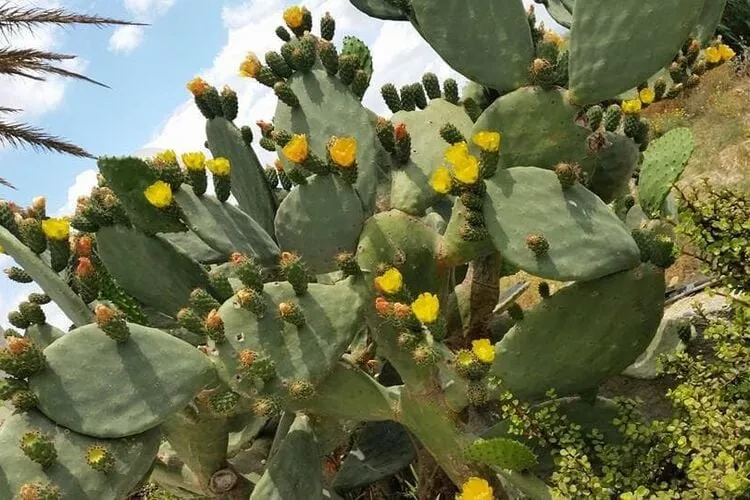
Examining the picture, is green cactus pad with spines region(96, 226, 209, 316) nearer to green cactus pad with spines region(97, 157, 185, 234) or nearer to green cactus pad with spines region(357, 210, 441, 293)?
green cactus pad with spines region(97, 157, 185, 234)

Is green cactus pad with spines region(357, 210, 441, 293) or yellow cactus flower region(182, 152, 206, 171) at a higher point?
yellow cactus flower region(182, 152, 206, 171)

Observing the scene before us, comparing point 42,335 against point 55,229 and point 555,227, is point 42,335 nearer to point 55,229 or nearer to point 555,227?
point 55,229

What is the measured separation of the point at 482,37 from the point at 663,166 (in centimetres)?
59

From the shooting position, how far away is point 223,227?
2.11 meters

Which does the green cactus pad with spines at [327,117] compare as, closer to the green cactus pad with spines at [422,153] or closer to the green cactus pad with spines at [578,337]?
the green cactus pad with spines at [422,153]

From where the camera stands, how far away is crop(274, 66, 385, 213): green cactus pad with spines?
219cm

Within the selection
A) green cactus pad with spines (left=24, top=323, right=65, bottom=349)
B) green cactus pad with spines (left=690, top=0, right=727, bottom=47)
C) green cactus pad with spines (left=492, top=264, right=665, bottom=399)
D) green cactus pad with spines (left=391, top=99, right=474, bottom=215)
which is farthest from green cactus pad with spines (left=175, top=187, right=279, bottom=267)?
green cactus pad with spines (left=690, top=0, right=727, bottom=47)

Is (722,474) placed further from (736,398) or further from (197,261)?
(197,261)

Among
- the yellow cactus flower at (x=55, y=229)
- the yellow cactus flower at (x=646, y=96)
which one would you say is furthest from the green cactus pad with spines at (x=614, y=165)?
the yellow cactus flower at (x=55, y=229)

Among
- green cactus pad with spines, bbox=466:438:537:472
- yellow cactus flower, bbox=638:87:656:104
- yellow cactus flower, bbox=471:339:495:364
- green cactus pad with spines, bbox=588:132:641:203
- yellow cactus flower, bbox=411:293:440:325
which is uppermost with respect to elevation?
yellow cactus flower, bbox=411:293:440:325

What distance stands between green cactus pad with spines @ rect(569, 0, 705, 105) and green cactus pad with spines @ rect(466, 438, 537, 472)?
86 cm

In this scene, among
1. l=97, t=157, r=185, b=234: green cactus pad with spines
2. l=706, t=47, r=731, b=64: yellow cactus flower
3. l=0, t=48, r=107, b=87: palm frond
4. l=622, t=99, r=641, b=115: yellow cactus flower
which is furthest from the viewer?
l=0, t=48, r=107, b=87: palm frond

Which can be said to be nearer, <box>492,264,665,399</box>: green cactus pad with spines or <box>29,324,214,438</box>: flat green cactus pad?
<box>29,324,214,438</box>: flat green cactus pad

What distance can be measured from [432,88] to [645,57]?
3.17 ft
